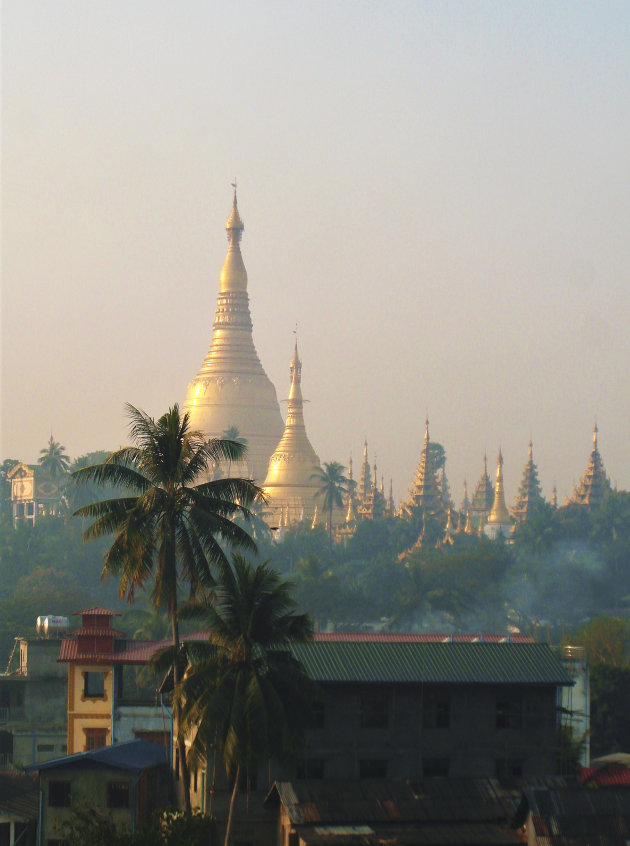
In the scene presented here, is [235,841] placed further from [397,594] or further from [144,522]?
[397,594]

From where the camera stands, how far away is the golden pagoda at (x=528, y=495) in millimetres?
163337

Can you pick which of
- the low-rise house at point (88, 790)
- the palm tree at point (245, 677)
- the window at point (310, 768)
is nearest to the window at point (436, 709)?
the window at point (310, 768)

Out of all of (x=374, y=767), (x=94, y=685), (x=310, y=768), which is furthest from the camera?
(x=94, y=685)

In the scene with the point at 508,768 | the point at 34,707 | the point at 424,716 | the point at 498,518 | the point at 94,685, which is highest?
the point at 498,518

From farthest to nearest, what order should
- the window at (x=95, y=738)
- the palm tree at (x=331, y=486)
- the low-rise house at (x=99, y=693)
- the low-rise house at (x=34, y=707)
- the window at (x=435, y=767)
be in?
the palm tree at (x=331, y=486) → the low-rise house at (x=34, y=707) → the window at (x=95, y=738) → the low-rise house at (x=99, y=693) → the window at (x=435, y=767)

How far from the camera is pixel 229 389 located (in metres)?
166

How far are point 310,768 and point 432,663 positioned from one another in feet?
13.1

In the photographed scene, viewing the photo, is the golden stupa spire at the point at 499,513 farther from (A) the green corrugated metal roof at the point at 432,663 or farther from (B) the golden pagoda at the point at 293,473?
(A) the green corrugated metal roof at the point at 432,663

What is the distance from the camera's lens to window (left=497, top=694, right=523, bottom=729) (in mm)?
46688

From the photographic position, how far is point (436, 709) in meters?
46.4

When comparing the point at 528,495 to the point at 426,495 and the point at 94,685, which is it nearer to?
the point at 426,495

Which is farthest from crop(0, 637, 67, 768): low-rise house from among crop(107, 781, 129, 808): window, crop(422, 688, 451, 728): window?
crop(422, 688, 451, 728): window

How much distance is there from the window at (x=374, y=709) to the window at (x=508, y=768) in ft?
9.93

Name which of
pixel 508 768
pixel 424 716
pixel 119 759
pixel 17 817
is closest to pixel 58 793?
pixel 17 817
